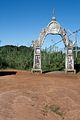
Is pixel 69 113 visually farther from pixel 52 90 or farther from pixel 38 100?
pixel 52 90

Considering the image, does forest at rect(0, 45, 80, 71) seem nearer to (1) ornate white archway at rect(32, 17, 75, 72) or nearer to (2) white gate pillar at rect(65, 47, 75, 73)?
(2) white gate pillar at rect(65, 47, 75, 73)

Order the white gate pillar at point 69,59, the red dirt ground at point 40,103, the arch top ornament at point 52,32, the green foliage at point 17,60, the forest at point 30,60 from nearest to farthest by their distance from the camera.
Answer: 1. the red dirt ground at point 40,103
2. the arch top ornament at point 52,32
3. the white gate pillar at point 69,59
4. the forest at point 30,60
5. the green foliage at point 17,60

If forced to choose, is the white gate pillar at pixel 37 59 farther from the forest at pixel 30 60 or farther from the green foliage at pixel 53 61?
the forest at pixel 30 60

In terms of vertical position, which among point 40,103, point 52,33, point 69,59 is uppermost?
point 52,33

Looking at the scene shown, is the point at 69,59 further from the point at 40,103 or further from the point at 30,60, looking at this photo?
the point at 40,103

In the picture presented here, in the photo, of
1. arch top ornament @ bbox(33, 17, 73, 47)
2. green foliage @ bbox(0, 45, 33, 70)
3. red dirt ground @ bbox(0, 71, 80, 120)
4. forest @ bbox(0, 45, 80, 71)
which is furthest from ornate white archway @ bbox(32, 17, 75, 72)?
red dirt ground @ bbox(0, 71, 80, 120)

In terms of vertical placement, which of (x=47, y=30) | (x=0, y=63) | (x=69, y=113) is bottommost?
(x=69, y=113)

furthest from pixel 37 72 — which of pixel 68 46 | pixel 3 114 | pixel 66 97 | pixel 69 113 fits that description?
pixel 3 114

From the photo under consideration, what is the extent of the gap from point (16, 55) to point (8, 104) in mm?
25547

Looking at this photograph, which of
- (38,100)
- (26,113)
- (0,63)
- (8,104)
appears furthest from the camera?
(0,63)

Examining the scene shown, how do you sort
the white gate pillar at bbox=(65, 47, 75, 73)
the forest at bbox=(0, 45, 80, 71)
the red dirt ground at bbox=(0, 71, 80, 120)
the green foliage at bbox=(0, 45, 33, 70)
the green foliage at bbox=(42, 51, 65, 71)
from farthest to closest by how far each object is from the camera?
the green foliage at bbox=(0, 45, 33, 70) < the forest at bbox=(0, 45, 80, 71) < the green foliage at bbox=(42, 51, 65, 71) < the white gate pillar at bbox=(65, 47, 75, 73) < the red dirt ground at bbox=(0, 71, 80, 120)

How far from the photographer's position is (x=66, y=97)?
14.3 m

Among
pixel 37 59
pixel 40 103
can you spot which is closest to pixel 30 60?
pixel 37 59

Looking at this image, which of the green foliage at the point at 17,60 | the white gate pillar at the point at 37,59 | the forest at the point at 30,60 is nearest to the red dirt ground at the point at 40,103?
the white gate pillar at the point at 37,59
